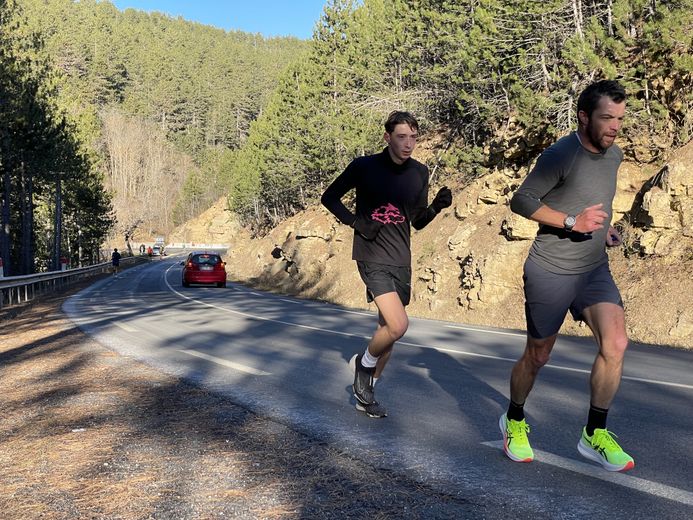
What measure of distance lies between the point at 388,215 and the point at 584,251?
161cm

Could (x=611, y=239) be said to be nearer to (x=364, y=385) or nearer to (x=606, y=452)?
(x=606, y=452)

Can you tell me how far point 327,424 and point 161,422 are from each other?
4.07 ft

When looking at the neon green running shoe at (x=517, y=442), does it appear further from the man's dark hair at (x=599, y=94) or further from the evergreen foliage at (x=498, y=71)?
the evergreen foliage at (x=498, y=71)

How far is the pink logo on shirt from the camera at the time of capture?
197 inches

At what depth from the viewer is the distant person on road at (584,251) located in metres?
3.71

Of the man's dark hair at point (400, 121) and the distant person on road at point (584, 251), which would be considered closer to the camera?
the distant person on road at point (584, 251)

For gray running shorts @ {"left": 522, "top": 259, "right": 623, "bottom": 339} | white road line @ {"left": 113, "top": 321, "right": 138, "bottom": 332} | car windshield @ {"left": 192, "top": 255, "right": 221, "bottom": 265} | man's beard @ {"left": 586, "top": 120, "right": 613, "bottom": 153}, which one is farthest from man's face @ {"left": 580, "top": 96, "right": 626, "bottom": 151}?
car windshield @ {"left": 192, "top": 255, "right": 221, "bottom": 265}

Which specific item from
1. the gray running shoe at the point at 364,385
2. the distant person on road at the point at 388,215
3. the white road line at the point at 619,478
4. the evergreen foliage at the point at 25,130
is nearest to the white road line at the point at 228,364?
the gray running shoe at the point at 364,385

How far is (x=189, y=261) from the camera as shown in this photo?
29.8 m

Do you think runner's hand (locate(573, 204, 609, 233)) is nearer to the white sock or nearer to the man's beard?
the man's beard

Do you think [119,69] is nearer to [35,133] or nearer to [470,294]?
[35,133]

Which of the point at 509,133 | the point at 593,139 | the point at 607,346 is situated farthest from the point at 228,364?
the point at 509,133

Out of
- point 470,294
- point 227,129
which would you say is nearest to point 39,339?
point 470,294

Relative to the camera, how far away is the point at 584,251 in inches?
150
